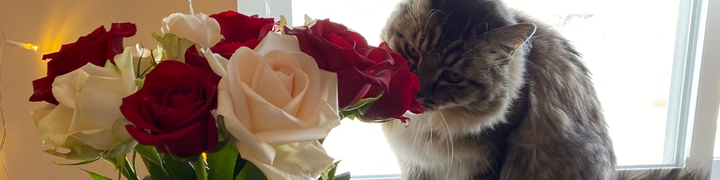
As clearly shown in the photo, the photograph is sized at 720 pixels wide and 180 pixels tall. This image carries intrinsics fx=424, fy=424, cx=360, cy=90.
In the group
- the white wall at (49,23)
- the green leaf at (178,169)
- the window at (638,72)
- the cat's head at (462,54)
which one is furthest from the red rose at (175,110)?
the window at (638,72)

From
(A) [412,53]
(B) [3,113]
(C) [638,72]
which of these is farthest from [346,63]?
(C) [638,72]

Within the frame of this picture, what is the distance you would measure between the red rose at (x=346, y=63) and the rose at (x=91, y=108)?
0.16 metres

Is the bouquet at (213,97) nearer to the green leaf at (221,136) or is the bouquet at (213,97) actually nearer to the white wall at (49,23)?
the green leaf at (221,136)

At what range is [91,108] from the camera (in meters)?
0.34

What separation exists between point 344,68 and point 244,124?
112mm

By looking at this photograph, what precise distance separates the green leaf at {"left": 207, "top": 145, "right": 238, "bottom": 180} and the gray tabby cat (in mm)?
461

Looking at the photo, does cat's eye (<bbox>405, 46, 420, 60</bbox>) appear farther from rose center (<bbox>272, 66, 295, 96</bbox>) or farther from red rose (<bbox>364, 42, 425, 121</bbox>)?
rose center (<bbox>272, 66, 295, 96</bbox>)

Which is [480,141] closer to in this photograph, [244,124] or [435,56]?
[435,56]

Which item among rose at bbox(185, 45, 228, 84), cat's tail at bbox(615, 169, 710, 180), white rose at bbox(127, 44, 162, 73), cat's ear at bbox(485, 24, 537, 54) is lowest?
cat's tail at bbox(615, 169, 710, 180)

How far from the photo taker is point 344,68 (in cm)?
40

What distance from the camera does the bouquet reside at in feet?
1.10

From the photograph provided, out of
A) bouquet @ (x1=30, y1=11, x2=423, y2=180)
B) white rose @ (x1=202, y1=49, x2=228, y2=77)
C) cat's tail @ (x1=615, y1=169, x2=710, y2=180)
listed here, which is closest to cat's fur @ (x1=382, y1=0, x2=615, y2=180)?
cat's tail @ (x1=615, y1=169, x2=710, y2=180)

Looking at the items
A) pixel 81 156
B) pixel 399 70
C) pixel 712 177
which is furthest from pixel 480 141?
pixel 712 177

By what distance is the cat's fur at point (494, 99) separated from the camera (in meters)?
0.83
